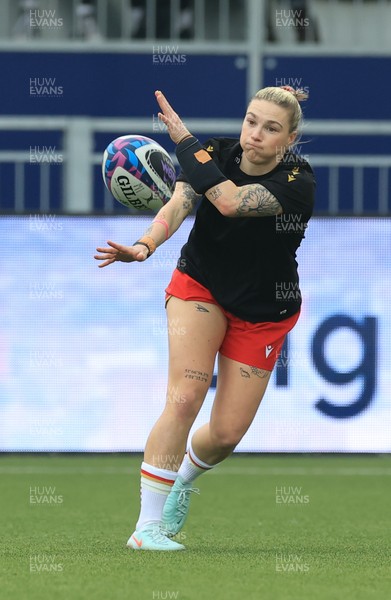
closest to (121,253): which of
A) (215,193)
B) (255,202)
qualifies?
(215,193)

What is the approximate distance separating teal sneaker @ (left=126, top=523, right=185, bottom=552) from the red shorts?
817 mm

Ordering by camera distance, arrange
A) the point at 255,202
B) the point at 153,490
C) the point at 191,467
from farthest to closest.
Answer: the point at 191,467 < the point at 153,490 < the point at 255,202

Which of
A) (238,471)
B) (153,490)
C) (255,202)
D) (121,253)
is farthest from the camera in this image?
(238,471)

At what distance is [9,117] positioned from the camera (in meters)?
14.6

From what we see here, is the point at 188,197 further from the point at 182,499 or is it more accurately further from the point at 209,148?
the point at 182,499

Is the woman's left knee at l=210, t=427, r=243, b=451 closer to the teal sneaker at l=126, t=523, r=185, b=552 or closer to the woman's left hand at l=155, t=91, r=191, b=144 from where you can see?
the teal sneaker at l=126, t=523, r=185, b=552

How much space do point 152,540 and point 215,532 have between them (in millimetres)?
1103

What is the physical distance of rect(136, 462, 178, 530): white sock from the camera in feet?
21.0

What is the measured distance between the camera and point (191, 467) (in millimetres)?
6824

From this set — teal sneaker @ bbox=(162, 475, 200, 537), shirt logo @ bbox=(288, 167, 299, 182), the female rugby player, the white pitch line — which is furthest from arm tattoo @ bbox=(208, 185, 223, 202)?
the white pitch line

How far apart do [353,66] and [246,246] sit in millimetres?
9552

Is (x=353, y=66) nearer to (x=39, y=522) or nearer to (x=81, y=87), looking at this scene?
(x=81, y=87)

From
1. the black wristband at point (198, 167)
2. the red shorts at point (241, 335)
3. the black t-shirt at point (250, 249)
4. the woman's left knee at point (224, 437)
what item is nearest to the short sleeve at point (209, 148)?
the black t-shirt at point (250, 249)

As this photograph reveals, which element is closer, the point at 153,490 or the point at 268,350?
the point at 153,490
